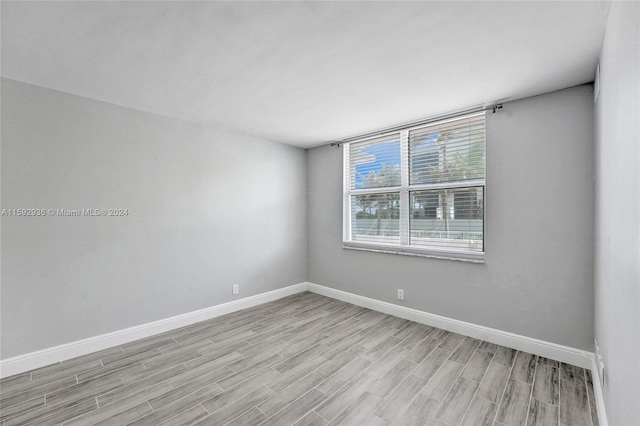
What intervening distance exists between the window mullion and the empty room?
4cm

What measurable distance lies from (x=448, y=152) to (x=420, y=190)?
55 cm

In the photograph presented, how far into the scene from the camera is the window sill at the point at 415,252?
3.00 metres

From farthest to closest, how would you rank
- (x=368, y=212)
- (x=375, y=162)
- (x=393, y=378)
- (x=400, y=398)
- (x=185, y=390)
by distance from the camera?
(x=368, y=212)
(x=375, y=162)
(x=393, y=378)
(x=185, y=390)
(x=400, y=398)

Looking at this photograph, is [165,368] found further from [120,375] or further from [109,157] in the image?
[109,157]

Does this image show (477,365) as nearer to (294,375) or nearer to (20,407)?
(294,375)

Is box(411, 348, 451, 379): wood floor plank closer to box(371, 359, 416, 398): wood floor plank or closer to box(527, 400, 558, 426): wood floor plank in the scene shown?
box(371, 359, 416, 398): wood floor plank

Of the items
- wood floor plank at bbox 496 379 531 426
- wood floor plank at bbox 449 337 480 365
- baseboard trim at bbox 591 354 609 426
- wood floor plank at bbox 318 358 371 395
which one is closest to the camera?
baseboard trim at bbox 591 354 609 426

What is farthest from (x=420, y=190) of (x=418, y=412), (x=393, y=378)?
(x=418, y=412)

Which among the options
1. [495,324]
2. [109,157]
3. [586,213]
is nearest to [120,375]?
[109,157]

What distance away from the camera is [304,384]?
220cm

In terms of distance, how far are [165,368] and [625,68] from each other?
3.55 m

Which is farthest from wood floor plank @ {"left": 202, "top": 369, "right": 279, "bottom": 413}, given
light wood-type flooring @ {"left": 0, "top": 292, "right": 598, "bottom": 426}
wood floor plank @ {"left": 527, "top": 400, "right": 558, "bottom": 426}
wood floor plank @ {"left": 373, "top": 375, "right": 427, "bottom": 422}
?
wood floor plank @ {"left": 527, "top": 400, "right": 558, "bottom": 426}

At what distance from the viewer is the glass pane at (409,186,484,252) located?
306 cm

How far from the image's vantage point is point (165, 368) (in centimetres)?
244
